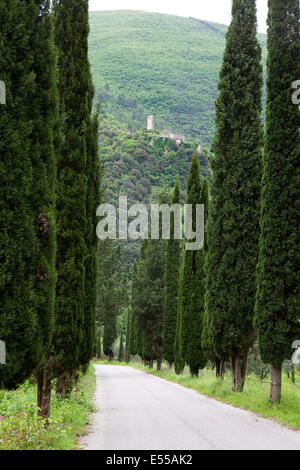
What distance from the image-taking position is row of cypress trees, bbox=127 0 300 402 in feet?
41.7

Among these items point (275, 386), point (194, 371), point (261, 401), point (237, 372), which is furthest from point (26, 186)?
point (194, 371)

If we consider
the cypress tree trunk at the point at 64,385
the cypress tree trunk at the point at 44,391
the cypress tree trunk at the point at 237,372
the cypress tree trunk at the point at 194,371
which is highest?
the cypress tree trunk at the point at 44,391

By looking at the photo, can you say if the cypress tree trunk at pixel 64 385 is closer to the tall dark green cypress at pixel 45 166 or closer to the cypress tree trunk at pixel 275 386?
the cypress tree trunk at pixel 275 386

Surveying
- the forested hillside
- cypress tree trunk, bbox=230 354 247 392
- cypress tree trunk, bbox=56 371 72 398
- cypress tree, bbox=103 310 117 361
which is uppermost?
the forested hillside

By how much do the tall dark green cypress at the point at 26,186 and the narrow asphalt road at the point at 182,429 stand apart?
2.14 meters

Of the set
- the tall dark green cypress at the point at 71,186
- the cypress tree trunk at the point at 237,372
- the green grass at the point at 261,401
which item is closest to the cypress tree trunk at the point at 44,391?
the tall dark green cypress at the point at 71,186

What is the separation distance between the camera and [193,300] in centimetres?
2419

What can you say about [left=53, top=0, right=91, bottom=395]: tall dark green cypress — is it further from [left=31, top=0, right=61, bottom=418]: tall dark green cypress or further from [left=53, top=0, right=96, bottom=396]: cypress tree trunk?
[left=31, top=0, right=61, bottom=418]: tall dark green cypress

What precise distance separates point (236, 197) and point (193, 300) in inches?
340

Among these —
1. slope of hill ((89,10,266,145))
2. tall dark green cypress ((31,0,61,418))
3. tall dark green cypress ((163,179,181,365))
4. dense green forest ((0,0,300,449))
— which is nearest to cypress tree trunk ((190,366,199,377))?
dense green forest ((0,0,300,449))

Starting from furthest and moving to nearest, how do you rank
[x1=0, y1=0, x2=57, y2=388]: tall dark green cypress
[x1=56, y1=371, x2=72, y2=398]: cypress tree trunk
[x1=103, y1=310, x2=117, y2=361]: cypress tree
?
[x1=103, y1=310, x2=117, y2=361]: cypress tree, [x1=56, y1=371, x2=72, y2=398]: cypress tree trunk, [x1=0, y1=0, x2=57, y2=388]: tall dark green cypress

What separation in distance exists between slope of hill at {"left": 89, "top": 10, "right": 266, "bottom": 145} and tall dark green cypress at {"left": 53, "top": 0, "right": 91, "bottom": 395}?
105m

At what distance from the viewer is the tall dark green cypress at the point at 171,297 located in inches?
1249
